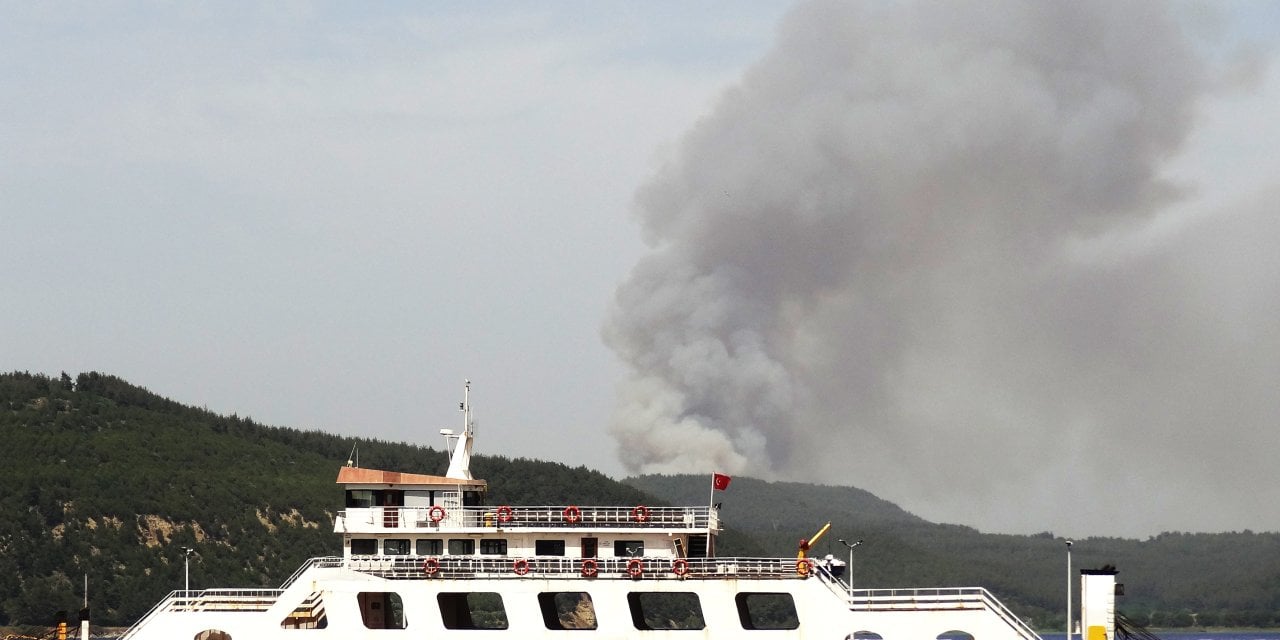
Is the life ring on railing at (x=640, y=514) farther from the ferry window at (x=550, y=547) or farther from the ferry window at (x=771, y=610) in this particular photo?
the ferry window at (x=771, y=610)

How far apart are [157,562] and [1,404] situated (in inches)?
1355

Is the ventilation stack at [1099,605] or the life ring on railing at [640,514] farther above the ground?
the life ring on railing at [640,514]

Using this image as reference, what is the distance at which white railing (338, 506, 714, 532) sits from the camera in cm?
5347

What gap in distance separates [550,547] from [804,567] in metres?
7.99

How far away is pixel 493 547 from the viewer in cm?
5403

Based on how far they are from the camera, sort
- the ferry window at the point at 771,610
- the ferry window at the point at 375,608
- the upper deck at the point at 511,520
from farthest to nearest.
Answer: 1. the ferry window at the point at 771,610
2. the ferry window at the point at 375,608
3. the upper deck at the point at 511,520

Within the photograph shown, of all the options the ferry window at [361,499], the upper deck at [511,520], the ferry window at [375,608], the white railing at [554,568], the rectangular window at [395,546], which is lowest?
the ferry window at [375,608]

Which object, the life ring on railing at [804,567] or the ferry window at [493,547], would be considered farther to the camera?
the ferry window at [493,547]

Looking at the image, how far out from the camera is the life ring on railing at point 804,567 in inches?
1980

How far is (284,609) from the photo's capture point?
5194 cm

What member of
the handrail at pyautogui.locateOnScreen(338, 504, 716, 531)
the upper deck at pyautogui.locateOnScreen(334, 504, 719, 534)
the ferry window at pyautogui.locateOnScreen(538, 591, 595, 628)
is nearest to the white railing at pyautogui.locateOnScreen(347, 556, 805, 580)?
the upper deck at pyautogui.locateOnScreen(334, 504, 719, 534)

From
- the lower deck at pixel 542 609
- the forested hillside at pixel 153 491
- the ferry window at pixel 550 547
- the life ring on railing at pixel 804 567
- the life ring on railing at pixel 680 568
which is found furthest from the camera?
the forested hillside at pixel 153 491

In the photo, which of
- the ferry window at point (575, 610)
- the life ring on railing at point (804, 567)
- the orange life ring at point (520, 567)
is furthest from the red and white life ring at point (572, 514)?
the ferry window at point (575, 610)

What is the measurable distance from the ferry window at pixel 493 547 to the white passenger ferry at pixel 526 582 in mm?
30
